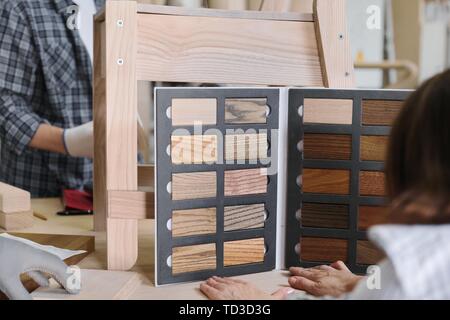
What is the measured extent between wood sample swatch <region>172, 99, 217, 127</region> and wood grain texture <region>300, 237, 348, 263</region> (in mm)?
255

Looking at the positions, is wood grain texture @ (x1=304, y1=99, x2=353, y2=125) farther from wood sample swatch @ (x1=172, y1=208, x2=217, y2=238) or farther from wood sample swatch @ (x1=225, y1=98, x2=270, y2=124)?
wood sample swatch @ (x1=172, y1=208, x2=217, y2=238)

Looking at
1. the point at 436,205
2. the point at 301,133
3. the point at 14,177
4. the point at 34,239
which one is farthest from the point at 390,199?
the point at 14,177

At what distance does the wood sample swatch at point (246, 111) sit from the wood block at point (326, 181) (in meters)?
0.12

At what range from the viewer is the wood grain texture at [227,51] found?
101 cm

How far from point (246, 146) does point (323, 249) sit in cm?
21

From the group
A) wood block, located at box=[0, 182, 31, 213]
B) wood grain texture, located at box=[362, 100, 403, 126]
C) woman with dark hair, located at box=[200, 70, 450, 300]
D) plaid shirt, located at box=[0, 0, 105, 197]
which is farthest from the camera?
plaid shirt, located at box=[0, 0, 105, 197]

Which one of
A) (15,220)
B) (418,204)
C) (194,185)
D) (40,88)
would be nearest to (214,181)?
(194,185)

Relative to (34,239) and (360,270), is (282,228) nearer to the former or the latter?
(360,270)

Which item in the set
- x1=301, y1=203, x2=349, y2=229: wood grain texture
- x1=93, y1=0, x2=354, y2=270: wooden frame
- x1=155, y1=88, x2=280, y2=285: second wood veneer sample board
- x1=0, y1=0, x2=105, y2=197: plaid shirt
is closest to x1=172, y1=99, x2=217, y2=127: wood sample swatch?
x1=155, y1=88, x2=280, y2=285: second wood veneer sample board

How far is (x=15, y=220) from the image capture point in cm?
125

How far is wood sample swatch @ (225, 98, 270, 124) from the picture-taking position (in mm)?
951

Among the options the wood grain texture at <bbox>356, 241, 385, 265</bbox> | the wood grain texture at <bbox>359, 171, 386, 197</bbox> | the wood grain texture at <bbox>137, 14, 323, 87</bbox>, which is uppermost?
the wood grain texture at <bbox>137, 14, 323, 87</bbox>

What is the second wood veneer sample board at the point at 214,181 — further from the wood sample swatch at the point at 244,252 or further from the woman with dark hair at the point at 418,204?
the woman with dark hair at the point at 418,204

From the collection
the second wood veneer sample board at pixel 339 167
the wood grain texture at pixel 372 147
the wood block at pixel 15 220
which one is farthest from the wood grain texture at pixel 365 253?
the wood block at pixel 15 220
